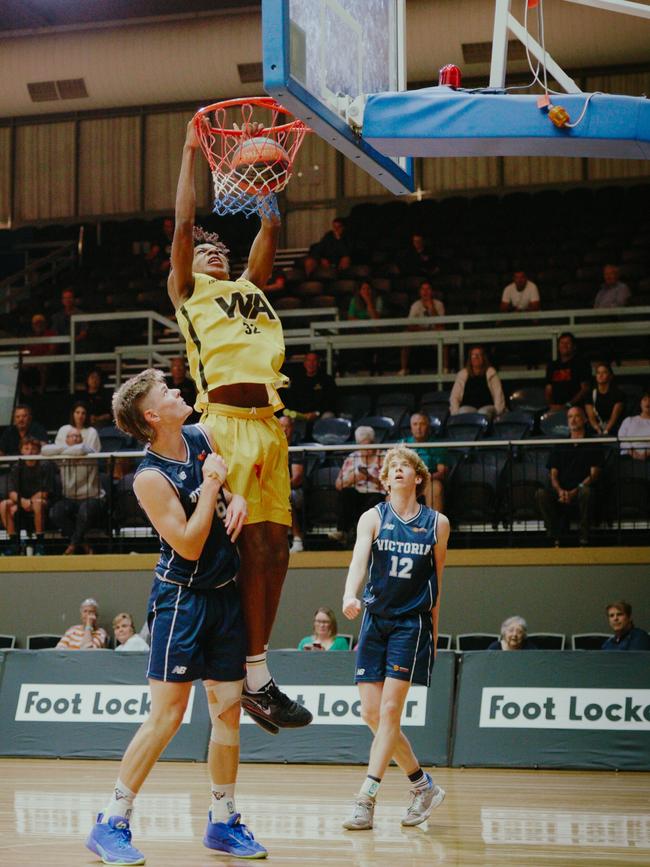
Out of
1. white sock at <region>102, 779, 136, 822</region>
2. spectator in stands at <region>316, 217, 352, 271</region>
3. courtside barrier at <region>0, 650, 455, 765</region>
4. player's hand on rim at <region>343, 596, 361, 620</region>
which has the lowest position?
courtside barrier at <region>0, 650, 455, 765</region>

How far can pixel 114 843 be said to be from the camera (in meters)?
5.18

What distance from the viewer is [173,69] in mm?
19750

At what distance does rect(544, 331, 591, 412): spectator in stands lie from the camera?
13.6 metres

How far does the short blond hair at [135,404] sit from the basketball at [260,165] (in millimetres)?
1028

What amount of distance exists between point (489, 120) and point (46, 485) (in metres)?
9.32

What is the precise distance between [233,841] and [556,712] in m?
4.60

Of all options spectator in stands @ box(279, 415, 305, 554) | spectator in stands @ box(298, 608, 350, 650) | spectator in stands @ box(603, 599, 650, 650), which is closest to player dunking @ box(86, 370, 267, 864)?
spectator in stands @ box(298, 608, 350, 650)

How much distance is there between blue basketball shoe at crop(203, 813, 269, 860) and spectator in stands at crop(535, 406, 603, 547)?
719cm

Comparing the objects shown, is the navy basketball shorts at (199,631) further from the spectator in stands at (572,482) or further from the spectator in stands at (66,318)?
the spectator in stands at (66,318)

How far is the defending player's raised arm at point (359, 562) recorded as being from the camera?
22.1ft

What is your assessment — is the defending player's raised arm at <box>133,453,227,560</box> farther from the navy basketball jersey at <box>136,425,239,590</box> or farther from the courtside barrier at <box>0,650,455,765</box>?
the courtside barrier at <box>0,650,455,765</box>

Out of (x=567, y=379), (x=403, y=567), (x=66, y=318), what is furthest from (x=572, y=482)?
(x=66, y=318)

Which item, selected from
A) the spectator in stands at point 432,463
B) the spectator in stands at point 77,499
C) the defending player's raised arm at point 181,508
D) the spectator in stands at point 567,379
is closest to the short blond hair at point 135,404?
the defending player's raised arm at point 181,508

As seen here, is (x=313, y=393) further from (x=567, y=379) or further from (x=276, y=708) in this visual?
(x=276, y=708)
